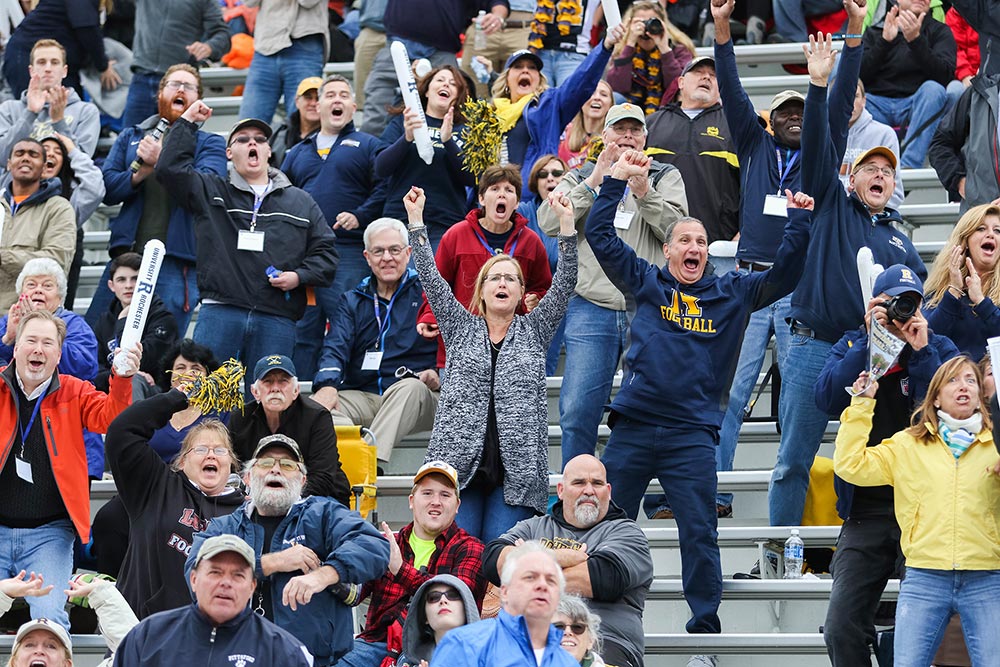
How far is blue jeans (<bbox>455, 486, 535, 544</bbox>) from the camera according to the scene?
7.75 meters

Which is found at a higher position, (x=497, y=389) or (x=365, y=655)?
(x=497, y=389)

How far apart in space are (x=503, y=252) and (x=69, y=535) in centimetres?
243

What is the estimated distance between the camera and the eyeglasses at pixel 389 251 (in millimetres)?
9242

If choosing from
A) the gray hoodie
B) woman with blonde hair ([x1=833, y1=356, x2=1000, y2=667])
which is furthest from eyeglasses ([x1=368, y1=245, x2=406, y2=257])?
woman with blonde hair ([x1=833, y1=356, x2=1000, y2=667])

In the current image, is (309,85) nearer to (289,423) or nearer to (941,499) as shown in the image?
(289,423)

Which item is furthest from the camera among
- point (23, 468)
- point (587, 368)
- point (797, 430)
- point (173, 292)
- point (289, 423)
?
point (173, 292)

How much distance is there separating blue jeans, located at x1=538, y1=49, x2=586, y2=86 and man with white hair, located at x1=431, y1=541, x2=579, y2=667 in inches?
228

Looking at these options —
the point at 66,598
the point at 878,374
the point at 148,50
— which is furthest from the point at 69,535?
the point at 148,50

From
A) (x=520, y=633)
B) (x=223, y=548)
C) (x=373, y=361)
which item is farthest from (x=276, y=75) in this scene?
(x=520, y=633)

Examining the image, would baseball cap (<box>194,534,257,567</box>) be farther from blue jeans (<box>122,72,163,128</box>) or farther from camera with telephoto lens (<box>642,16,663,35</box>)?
blue jeans (<box>122,72,163,128</box>)

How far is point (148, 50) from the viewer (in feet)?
39.0

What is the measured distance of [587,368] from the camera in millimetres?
8352

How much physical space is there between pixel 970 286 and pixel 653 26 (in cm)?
340

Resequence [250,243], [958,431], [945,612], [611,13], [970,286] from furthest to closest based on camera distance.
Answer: [611,13], [250,243], [970,286], [958,431], [945,612]
